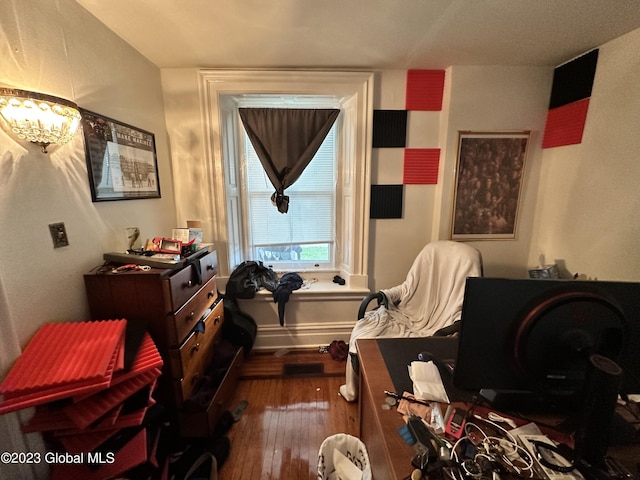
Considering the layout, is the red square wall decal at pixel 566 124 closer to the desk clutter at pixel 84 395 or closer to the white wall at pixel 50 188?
→ the desk clutter at pixel 84 395

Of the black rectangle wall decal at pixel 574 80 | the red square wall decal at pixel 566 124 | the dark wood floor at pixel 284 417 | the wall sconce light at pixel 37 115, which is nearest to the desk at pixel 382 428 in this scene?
the dark wood floor at pixel 284 417

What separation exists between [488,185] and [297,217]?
1.76 m

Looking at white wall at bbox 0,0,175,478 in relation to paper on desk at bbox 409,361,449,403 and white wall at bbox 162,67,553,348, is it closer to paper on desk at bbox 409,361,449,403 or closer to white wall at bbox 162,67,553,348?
white wall at bbox 162,67,553,348

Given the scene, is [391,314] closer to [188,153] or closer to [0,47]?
[188,153]

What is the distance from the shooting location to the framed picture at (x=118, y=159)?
1.33 meters

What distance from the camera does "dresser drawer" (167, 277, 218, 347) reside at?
4.27 feet

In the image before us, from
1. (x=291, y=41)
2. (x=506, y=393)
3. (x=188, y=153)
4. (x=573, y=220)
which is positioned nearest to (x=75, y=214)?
(x=188, y=153)

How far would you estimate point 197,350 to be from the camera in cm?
154

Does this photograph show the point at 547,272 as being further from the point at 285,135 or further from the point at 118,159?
the point at 118,159

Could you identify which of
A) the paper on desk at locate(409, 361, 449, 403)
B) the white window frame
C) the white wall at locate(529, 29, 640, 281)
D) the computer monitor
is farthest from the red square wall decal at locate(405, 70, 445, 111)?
the paper on desk at locate(409, 361, 449, 403)

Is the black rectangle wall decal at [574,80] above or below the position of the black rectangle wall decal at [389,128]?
above

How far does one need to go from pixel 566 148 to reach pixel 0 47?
10.8 ft

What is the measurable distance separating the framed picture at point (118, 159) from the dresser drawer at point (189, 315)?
0.75 meters

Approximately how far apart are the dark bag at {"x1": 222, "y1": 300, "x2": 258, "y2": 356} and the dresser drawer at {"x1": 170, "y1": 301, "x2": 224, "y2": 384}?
0.39 ft
